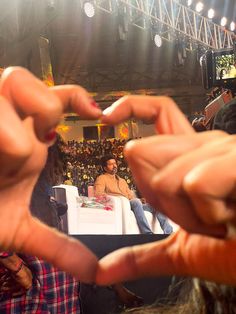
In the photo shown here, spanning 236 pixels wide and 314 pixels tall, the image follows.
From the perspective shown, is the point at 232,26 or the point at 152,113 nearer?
the point at 152,113

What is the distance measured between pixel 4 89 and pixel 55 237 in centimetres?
17

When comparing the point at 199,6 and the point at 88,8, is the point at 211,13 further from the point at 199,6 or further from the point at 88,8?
the point at 88,8

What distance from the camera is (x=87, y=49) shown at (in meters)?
7.61

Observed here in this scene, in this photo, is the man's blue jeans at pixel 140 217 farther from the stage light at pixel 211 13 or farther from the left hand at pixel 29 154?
the stage light at pixel 211 13

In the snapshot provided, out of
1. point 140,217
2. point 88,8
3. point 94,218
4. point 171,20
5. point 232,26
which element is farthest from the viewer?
point 232,26

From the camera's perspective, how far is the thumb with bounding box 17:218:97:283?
469mm

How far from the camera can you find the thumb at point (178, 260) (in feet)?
1.34

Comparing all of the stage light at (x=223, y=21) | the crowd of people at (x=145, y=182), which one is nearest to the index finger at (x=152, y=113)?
the crowd of people at (x=145, y=182)

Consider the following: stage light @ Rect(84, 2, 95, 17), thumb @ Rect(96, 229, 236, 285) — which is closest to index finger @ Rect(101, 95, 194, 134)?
thumb @ Rect(96, 229, 236, 285)

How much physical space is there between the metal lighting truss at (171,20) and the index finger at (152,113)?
5000mm

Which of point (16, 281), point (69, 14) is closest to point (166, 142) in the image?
point (16, 281)

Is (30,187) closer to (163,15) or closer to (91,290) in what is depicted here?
A: (91,290)

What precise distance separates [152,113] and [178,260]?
15cm

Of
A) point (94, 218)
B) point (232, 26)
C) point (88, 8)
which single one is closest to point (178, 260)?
point (94, 218)
